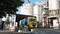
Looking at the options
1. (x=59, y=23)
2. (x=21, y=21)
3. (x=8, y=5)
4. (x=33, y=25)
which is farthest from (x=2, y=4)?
(x=59, y=23)

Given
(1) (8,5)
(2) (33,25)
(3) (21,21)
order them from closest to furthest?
(1) (8,5), (2) (33,25), (3) (21,21)

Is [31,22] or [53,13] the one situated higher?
[53,13]

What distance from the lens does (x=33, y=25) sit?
32219 millimetres

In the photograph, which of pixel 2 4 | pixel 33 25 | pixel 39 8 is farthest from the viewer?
pixel 39 8

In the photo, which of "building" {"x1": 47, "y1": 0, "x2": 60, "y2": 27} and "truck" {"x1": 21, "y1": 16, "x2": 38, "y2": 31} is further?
"building" {"x1": 47, "y1": 0, "x2": 60, "y2": 27}

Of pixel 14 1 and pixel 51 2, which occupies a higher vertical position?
pixel 51 2

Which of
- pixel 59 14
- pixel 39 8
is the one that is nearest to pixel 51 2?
pixel 59 14

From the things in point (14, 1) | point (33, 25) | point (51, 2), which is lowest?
point (33, 25)

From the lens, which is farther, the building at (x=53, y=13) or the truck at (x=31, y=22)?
the building at (x=53, y=13)

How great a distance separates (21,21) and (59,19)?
799cm

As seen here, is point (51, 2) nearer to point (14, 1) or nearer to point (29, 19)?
point (29, 19)

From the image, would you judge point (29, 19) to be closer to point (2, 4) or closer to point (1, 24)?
point (1, 24)

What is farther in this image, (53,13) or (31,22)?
(53,13)

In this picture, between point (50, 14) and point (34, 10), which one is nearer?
point (50, 14)
